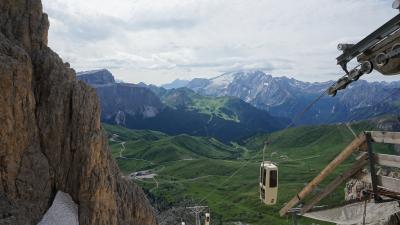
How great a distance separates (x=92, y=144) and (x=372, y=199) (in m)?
52.9

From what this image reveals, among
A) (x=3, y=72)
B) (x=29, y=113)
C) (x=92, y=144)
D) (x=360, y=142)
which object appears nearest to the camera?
(x=360, y=142)

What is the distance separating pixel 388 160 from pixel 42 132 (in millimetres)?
55530

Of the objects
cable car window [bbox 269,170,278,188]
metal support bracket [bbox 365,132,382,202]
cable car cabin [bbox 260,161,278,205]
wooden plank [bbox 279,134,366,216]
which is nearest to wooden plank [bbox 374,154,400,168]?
metal support bracket [bbox 365,132,382,202]

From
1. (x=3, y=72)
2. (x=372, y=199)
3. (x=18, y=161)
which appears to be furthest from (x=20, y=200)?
(x=372, y=199)

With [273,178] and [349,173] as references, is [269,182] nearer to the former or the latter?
[273,178]

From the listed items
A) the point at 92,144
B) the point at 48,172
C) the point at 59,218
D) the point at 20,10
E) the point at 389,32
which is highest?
the point at 20,10

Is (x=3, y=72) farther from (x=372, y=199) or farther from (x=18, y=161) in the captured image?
(x=372, y=199)

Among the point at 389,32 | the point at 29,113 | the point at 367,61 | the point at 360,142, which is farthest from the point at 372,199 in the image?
the point at 29,113

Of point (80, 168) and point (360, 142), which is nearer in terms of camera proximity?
point (360, 142)

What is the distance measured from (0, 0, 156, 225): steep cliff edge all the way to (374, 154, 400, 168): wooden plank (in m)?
47.5

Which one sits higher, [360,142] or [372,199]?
[360,142]

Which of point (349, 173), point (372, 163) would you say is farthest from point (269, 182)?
point (372, 163)

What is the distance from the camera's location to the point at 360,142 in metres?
14.3

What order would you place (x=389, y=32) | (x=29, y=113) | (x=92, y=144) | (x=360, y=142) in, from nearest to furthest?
(x=389, y=32) → (x=360, y=142) → (x=29, y=113) → (x=92, y=144)
